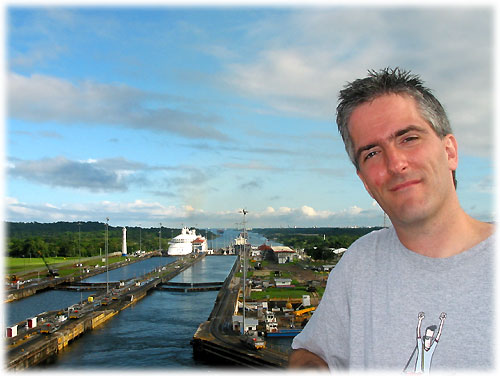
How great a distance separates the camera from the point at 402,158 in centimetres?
69

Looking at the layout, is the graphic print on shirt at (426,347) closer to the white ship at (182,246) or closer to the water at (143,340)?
the water at (143,340)

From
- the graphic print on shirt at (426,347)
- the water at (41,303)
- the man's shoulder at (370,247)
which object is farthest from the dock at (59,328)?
the graphic print on shirt at (426,347)

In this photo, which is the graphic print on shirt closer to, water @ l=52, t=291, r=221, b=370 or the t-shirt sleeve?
the t-shirt sleeve

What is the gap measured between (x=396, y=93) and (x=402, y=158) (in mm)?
131

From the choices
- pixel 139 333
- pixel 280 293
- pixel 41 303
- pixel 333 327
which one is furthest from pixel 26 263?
pixel 333 327

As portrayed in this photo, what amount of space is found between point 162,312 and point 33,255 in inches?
872

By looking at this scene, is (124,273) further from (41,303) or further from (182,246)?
(182,246)

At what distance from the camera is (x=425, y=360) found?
65cm

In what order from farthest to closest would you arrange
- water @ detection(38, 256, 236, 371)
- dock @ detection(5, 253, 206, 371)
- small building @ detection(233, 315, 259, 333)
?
small building @ detection(233, 315, 259, 333) → water @ detection(38, 256, 236, 371) → dock @ detection(5, 253, 206, 371)

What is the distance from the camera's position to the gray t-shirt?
639mm

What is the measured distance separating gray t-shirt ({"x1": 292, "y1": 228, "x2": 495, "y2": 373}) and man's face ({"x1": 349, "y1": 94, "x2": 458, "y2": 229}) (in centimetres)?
9

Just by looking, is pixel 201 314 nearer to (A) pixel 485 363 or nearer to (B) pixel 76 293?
(B) pixel 76 293

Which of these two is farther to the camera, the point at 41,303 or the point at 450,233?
the point at 41,303

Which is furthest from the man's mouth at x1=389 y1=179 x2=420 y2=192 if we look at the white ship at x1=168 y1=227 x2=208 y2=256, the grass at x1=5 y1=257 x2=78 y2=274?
the white ship at x1=168 y1=227 x2=208 y2=256
